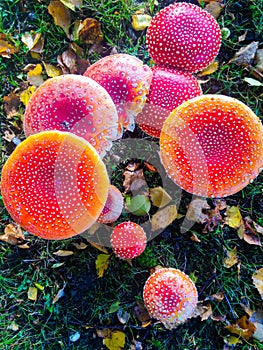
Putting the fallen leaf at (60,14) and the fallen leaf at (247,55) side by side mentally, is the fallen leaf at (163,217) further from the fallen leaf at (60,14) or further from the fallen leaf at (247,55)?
the fallen leaf at (60,14)

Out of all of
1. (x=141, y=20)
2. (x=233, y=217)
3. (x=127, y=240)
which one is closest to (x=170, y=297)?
(x=127, y=240)

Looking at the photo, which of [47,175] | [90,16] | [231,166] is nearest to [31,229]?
[47,175]

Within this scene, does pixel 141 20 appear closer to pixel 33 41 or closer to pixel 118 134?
pixel 33 41

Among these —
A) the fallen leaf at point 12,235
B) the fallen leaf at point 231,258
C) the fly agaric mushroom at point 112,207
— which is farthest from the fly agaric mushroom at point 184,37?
the fallen leaf at point 12,235

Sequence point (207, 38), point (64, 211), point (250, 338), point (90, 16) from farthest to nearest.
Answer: point (90, 16) → point (250, 338) → point (207, 38) → point (64, 211)

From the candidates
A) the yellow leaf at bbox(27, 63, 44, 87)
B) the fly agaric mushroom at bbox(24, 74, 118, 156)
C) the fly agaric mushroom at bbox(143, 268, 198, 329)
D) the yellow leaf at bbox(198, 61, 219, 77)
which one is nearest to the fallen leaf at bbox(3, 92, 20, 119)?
the yellow leaf at bbox(27, 63, 44, 87)

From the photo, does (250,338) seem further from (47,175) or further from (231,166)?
(47,175)
